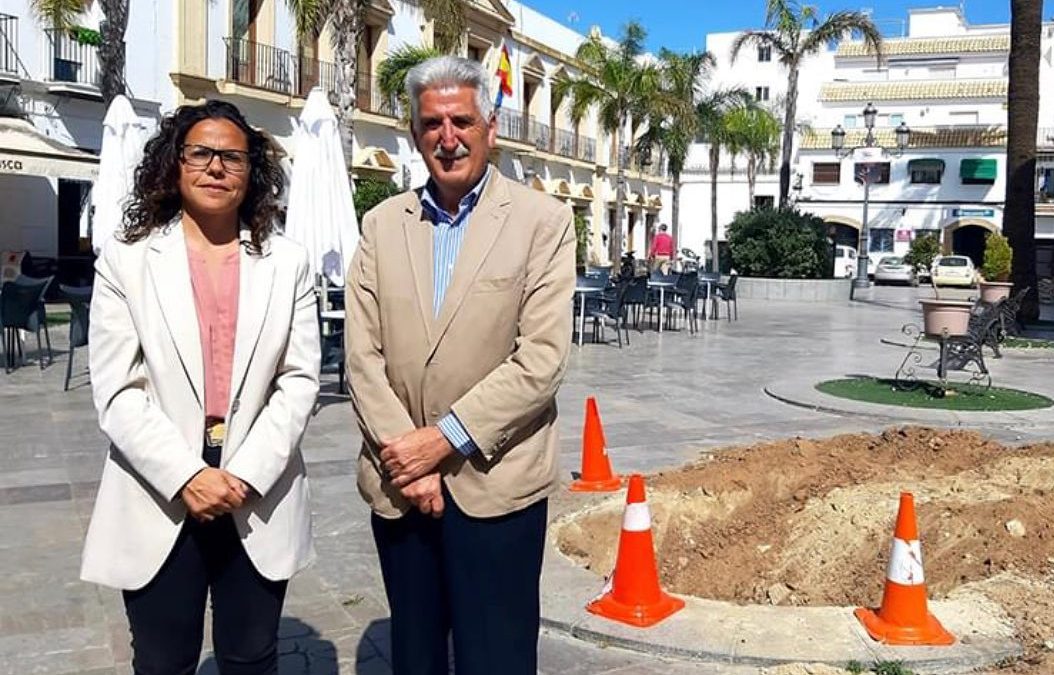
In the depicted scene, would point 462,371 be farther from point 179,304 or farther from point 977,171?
point 977,171

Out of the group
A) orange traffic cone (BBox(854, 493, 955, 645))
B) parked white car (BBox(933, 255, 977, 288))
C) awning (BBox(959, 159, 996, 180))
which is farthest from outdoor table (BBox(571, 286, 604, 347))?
awning (BBox(959, 159, 996, 180))

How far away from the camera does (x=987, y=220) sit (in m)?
44.9

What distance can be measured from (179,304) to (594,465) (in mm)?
3871

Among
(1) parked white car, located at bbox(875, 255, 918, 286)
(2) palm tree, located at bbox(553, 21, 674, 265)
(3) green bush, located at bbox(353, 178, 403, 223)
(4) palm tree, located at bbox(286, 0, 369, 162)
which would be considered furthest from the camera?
(1) parked white car, located at bbox(875, 255, 918, 286)

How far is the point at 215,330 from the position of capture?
2.38 meters

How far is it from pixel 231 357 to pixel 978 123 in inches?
2020

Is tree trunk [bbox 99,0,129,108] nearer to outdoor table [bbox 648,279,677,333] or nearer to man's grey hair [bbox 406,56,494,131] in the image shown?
outdoor table [bbox 648,279,677,333]

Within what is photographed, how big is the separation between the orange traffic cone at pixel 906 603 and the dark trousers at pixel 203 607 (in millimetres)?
2304

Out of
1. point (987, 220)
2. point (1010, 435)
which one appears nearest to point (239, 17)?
point (1010, 435)

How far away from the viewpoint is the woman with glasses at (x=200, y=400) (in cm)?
230

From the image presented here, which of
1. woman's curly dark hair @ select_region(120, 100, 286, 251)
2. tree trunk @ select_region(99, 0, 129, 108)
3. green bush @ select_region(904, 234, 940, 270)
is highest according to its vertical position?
tree trunk @ select_region(99, 0, 129, 108)

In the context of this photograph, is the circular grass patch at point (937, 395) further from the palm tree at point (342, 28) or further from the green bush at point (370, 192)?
the green bush at point (370, 192)

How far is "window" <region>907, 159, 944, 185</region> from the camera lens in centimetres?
4609

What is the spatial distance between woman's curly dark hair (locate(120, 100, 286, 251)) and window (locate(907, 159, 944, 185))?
48.3 metres
